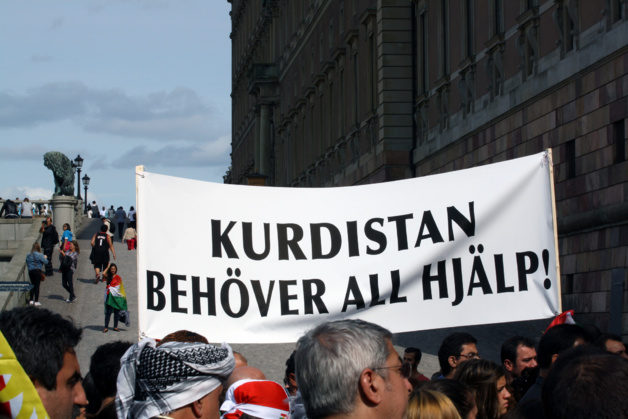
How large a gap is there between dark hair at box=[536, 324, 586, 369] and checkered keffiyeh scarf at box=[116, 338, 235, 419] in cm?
262

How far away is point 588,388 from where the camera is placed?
111 inches

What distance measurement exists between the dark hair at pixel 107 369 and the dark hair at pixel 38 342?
2.18m

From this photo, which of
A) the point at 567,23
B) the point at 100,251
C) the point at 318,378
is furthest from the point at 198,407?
the point at 100,251

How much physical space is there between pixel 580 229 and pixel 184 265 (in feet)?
37.1

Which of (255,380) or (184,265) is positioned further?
(184,265)

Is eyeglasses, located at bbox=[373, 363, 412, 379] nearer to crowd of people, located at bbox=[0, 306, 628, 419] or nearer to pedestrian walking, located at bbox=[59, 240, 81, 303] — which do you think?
crowd of people, located at bbox=[0, 306, 628, 419]

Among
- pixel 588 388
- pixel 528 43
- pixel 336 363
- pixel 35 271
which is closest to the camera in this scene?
pixel 588 388

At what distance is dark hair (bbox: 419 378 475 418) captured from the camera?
16.3 ft

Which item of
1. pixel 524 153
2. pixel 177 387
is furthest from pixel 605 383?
pixel 524 153

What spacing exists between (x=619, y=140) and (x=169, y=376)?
42.6 ft

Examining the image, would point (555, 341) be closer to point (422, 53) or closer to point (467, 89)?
point (467, 89)

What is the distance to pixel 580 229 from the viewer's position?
56.4 ft

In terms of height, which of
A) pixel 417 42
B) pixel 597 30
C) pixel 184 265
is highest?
pixel 417 42

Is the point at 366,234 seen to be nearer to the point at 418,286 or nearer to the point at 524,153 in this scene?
the point at 418,286
